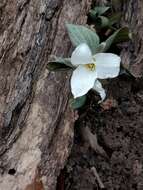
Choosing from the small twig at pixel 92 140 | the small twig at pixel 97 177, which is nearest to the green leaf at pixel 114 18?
the small twig at pixel 92 140

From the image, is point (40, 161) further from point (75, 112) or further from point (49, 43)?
point (49, 43)

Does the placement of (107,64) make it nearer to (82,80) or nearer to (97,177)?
(82,80)

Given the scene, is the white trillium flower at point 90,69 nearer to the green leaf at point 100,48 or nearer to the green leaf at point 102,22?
the green leaf at point 100,48

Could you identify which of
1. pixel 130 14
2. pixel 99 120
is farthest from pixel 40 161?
pixel 130 14

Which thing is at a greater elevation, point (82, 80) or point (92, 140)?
point (82, 80)

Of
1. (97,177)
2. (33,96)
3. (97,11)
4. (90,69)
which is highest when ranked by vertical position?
(97,11)

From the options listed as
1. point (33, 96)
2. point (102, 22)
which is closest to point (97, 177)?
point (33, 96)
